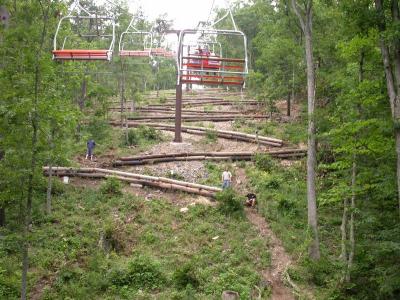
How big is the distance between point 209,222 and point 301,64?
11.8 meters

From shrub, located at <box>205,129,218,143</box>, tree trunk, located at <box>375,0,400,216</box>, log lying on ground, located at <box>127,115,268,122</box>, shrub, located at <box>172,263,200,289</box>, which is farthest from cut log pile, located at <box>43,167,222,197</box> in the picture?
log lying on ground, located at <box>127,115,268,122</box>

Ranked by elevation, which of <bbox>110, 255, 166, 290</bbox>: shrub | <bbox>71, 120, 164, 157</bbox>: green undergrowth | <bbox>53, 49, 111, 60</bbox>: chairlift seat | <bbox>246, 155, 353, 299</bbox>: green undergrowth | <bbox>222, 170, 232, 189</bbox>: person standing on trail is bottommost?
<bbox>110, 255, 166, 290</bbox>: shrub

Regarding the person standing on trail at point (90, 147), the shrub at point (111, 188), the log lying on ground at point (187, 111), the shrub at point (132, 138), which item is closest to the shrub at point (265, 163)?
the shrub at point (111, 188)

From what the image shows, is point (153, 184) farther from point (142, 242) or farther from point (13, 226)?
point (13, 226)

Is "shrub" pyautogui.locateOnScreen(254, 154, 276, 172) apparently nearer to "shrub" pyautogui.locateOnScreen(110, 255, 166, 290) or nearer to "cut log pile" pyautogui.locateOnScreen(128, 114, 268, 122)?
"shrub" pyautogui.locateOnScreen(110, 255, 166, 290)

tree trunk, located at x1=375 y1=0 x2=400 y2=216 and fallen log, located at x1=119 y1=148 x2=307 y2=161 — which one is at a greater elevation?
tree trunk, located at x1=375 y1=0 x2=400 y2=216

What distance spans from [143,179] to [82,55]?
340 inches

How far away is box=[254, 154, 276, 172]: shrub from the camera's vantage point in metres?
21.4

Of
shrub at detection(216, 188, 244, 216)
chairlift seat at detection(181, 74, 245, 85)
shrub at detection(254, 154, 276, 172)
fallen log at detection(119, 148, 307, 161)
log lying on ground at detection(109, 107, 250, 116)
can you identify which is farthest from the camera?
log lying on ground at detection(109, 107, 250, 116)

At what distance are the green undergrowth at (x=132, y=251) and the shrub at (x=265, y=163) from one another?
472 centimetres

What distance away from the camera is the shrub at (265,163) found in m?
21.4

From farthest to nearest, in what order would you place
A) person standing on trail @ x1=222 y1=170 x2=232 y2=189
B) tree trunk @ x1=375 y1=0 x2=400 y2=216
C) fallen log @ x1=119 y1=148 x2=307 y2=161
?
fallen log @ x1=119 y1=148 x2=307 y2=161, person standing on trail @ x1=222 y1=170 x2=232 y2=189, tree trunk @ x1=375 y1=0 x2=400 y2=216

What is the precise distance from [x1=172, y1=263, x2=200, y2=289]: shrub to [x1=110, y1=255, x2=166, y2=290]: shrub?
60 cm

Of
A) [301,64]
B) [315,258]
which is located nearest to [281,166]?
[301,64]
